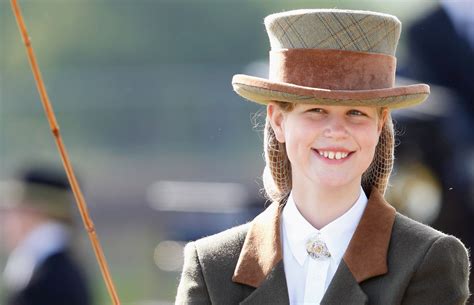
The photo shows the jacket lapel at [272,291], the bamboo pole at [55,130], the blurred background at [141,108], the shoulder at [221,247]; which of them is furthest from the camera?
the blurred background at [141,108]

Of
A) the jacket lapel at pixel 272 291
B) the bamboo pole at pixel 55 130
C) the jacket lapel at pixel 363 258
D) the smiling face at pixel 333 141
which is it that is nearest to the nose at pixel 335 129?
the smiling face at pixel 333 141

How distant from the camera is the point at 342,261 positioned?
3.63m

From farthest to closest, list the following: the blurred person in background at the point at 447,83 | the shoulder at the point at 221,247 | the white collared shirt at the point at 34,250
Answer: the blurred person in background at the point at 447,83 < the white collared shirt at the point at 34,250 < the shoulder at the point at 221,247

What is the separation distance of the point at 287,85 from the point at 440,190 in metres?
4.17

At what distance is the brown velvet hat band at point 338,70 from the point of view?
3.59 m

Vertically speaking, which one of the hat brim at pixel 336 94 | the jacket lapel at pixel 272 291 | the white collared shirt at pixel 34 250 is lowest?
the white collared shirt at pixel 34 250

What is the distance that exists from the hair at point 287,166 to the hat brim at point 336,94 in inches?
7.8

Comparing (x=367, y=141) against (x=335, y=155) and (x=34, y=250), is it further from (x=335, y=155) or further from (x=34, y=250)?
(x=34, y=250)

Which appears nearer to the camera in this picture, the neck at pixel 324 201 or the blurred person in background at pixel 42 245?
the neck at pixel 324 201

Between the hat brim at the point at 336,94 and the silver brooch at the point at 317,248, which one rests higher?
the hat brim at the point at 336,94

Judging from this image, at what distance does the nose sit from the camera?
3553 mm

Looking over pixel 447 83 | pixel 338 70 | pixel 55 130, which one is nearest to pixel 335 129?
pixel 338 70

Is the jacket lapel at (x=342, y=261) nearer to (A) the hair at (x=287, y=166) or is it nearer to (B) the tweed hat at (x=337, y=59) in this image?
(A) the hair at (x=287, y=166)

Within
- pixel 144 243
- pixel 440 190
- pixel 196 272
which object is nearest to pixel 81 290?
pixel 440 190
